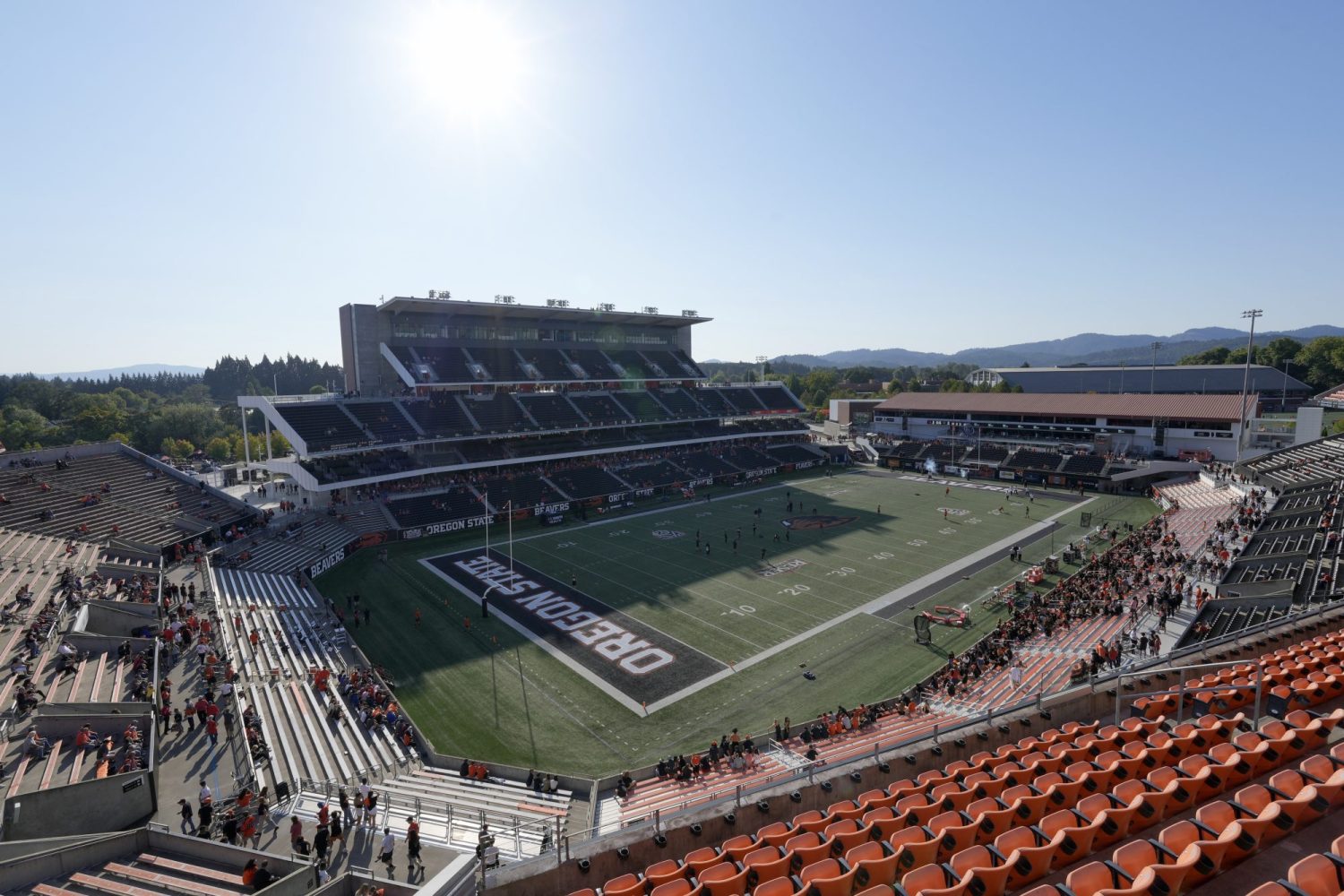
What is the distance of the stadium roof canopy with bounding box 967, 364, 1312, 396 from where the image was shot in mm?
88000

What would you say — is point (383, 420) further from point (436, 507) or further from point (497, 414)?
point (497, 414)

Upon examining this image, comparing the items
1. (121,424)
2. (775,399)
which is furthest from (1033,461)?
(121,424)

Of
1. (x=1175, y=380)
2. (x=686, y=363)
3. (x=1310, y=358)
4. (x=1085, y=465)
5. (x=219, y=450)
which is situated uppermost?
(x=686, y=363)

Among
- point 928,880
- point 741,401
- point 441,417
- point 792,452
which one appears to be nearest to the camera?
point 928,880

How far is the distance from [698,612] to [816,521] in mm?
18728

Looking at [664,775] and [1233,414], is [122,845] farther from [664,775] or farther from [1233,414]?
[1233,414]

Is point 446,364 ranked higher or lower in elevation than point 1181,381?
higher

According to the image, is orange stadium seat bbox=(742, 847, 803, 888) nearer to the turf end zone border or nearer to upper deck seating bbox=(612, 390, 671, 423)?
the turf end zone border

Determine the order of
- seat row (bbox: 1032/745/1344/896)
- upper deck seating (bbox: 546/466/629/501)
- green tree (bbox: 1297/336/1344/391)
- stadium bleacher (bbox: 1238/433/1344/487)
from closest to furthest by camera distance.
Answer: seat row (bbox: 1032/745/1344/896)
stadium bleacher (bbox: 1238/433/1344/487)
upper deck seating (bbox: 546/466/629/501)
green tree (bbox: 1297/336/1344/391)

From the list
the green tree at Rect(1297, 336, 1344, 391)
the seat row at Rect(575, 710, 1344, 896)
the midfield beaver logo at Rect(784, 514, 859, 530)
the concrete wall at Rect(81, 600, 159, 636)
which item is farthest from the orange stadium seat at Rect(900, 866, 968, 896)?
the green tree at Rect(1297, 336, 1344, 391)

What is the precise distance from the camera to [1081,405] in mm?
66188

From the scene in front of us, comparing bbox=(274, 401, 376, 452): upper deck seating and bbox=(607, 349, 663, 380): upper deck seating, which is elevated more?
bbox=(607, 349, 663, 380): upper deck seating

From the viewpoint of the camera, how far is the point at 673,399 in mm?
68875

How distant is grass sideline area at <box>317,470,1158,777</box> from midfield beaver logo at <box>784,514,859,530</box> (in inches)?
10.3
